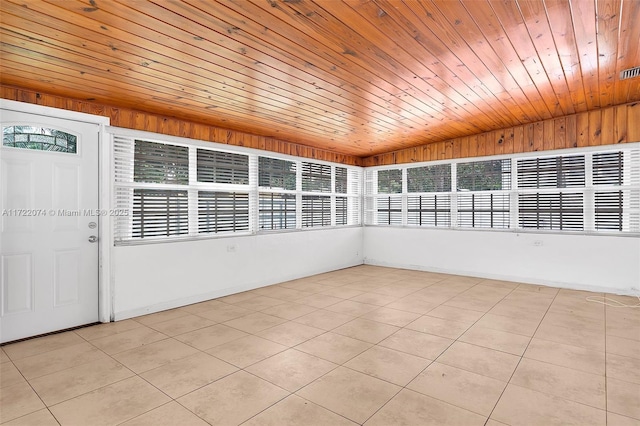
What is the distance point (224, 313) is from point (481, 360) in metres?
2.80

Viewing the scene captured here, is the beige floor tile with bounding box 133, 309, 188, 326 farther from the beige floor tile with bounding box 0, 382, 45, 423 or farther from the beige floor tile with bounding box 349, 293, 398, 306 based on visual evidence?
the beige floor tile with bounding box 349, 293, 398, 306

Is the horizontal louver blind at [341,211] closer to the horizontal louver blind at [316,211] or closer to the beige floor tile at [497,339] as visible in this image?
the horizontal louver blind at [316,211]

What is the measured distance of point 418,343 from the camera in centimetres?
311

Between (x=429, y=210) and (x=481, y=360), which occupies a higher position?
(x=429, y=210)

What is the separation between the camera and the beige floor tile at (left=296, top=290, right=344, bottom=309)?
4418mm

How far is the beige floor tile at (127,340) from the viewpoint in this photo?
3049 millimetres

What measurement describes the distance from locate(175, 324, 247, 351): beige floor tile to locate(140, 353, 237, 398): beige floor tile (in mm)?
277

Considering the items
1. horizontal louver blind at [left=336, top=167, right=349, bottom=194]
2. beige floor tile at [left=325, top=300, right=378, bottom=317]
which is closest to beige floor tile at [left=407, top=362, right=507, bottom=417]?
beige floor tile at [left=325, top=300, right=378, bottom=317]

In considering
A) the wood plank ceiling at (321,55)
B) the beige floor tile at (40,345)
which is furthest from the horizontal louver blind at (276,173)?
the beige floor tile at (40,345)

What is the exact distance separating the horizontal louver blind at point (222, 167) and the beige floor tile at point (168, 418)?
3.08 metres

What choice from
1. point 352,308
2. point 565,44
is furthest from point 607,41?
point 352,308

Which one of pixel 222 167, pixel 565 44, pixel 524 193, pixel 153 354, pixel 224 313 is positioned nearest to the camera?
pixel 565 44

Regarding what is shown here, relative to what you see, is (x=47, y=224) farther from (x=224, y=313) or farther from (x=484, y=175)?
(x=484, y=175)

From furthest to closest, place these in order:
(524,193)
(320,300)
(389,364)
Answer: (524,193)
(320,300)
(389,364)
